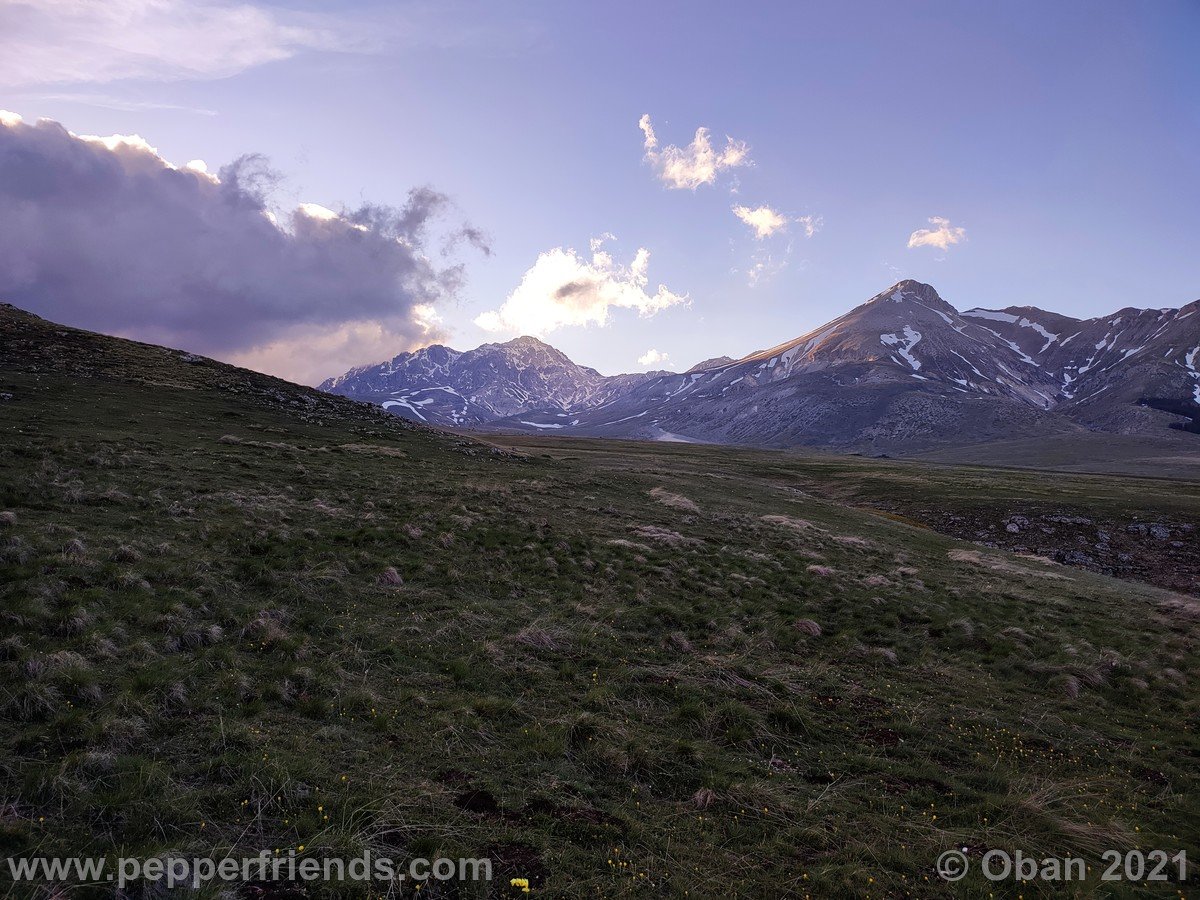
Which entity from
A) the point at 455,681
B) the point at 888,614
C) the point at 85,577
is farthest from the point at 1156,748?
the point at 85,577

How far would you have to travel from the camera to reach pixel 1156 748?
1183 cm

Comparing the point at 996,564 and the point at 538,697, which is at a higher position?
the point at 538,697

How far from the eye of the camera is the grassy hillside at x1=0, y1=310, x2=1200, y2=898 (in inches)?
280

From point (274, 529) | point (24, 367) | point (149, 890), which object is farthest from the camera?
point (24, 367)

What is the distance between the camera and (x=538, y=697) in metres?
11.3

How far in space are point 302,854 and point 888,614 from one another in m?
19.6

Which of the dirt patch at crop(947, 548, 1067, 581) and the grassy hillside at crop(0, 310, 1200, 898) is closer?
the grassy hillside at crop(0, 310, 1200, 898)

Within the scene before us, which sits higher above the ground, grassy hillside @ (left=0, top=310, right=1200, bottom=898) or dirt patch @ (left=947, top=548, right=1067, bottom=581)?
grassy hillside @ (left=0, top=310, right=1200, bottom=898)

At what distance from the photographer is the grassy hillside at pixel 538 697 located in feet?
23.3

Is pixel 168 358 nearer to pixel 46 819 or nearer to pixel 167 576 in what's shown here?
pixel 167 576

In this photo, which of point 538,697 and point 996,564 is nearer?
point 538,697

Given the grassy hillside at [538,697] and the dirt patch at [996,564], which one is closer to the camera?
the grassy hillside at [538,697]

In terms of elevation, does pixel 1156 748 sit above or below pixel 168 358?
below

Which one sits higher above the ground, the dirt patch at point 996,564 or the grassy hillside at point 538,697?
the grassy hillside at point 538,697
